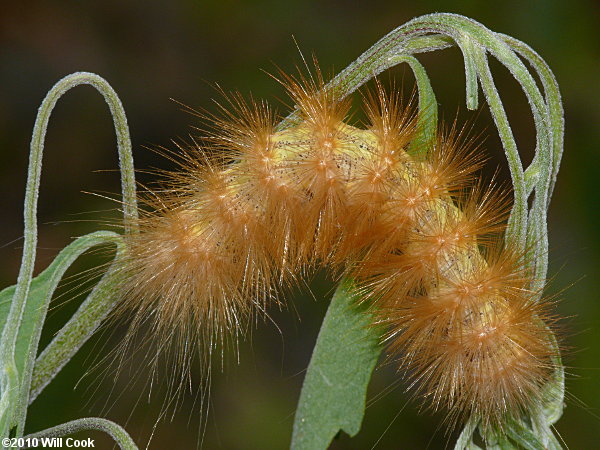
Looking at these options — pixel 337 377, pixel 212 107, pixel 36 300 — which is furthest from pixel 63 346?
pixel 212 107

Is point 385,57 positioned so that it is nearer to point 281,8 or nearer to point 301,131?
point 301,131

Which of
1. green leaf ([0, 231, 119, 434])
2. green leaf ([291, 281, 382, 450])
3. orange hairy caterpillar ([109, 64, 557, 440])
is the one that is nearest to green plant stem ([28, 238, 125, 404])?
green leaf ([0, 231, 119, 434])

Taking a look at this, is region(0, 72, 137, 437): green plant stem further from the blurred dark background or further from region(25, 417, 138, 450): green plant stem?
the blurred dark background

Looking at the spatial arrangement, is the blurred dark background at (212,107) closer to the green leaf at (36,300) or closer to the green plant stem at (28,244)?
the green leaf at (36,300)

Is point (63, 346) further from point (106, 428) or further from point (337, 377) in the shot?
point (337, 377)

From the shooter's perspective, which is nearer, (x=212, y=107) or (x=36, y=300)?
(x=36, y=300)

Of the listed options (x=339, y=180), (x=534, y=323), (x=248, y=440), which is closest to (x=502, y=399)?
(x=534, y=323)
